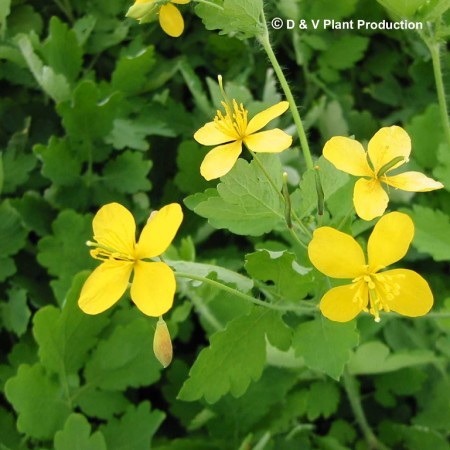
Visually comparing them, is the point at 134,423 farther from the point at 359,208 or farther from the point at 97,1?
the point at 97,1

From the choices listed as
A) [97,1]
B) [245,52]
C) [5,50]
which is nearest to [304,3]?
[245,52]

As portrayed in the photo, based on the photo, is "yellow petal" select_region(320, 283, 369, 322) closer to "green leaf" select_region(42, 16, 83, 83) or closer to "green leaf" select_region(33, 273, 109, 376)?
"green leaf" select_region(33, 273, 109, 376)

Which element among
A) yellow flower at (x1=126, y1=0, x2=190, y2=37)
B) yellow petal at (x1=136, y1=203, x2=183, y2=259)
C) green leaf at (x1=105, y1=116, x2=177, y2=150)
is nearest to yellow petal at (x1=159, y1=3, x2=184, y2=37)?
yellow flower at (x1=126, y1=0, x2=190, y2=37)

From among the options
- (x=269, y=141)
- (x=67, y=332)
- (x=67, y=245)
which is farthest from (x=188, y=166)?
(x=269, y=141)

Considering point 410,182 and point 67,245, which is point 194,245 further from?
point 410,182

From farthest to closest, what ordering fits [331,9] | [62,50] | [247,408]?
[331,9], [62,50], [247,408]
